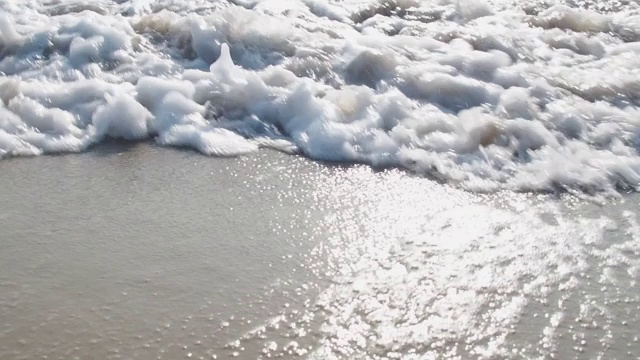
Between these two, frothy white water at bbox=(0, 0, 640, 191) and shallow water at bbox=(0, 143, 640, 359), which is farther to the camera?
frothy white water at bbox=(0, 0, 640, 191)

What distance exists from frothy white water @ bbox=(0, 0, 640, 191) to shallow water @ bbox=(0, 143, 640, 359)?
0.25m

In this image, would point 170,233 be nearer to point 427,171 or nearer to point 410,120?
point 427,171

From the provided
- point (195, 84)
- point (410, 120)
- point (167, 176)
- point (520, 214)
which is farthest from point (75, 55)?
point (520, 214)

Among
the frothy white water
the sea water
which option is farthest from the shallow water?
the frothy white water

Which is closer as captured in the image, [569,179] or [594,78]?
[569,179]

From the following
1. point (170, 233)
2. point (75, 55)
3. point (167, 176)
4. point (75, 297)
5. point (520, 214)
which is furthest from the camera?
point (75, 55)

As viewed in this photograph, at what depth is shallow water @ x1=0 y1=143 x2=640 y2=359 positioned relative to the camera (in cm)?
232

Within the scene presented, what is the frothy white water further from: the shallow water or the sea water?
the shallow water

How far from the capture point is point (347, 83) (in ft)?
13.7

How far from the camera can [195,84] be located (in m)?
4.11

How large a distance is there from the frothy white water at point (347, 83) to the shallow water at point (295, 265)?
0.25 m

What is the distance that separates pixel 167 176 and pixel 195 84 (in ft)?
3.00

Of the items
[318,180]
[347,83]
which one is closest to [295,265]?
[318,180]

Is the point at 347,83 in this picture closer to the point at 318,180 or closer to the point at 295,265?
the point at 318,180
